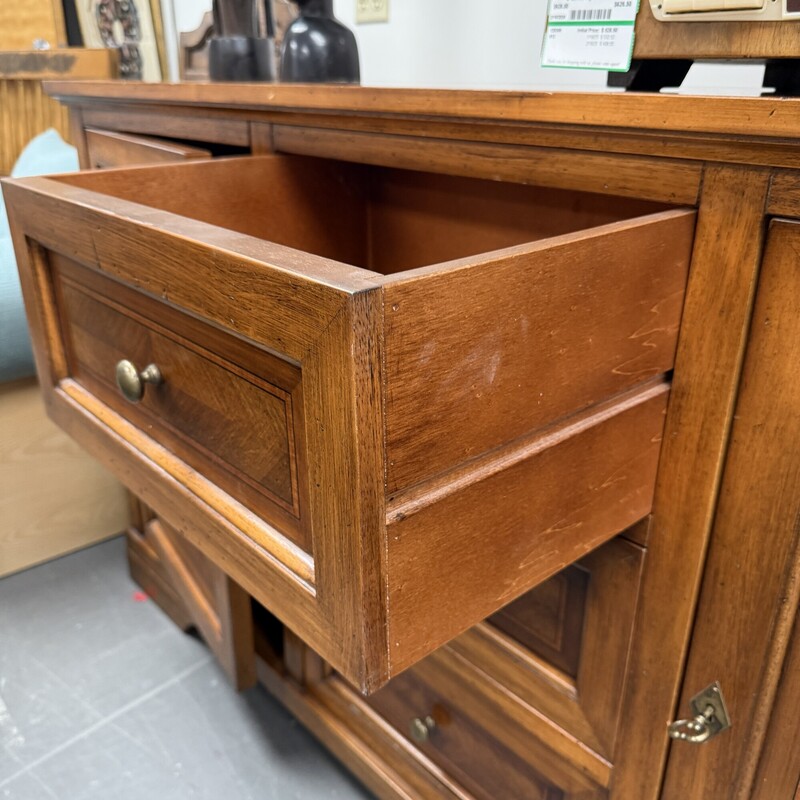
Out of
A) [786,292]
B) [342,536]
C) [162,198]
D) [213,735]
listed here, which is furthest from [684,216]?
[213,735]

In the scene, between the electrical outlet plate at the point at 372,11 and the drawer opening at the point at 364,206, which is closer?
the drawer opening at the point at 364,206

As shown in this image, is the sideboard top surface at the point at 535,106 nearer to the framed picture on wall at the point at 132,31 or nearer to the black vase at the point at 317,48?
the black vase at the point at 317,48

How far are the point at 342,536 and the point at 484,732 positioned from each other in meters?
0.48

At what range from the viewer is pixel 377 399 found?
361mm

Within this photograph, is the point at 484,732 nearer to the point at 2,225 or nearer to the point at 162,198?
the point at 162,198

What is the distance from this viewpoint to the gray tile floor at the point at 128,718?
3.28 feet

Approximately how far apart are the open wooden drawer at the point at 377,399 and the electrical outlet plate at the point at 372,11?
0.63 m

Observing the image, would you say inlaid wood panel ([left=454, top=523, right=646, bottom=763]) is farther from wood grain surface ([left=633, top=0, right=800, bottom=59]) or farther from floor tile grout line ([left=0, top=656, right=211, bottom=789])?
floor tile grout line ([left=0, top=656, right=211, bottom=789])

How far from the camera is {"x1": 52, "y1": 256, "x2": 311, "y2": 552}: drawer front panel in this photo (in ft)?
1.46

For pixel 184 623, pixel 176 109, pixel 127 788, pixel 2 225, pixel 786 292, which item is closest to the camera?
pixel 786 292

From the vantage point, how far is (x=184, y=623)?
1.25 m

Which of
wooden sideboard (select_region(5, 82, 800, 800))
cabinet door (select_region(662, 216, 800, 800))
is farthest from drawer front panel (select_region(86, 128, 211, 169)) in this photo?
cabinet door (select_region(662, 216, 800, 800))

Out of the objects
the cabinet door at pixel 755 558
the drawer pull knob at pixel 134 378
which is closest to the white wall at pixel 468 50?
the cabinet door at pixel 755 558

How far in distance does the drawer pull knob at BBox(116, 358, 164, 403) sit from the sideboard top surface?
27cm
